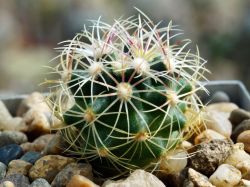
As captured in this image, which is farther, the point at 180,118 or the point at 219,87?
the point at 219,87

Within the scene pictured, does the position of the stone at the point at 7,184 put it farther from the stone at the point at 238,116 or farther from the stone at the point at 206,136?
the stone at the point at 238,116

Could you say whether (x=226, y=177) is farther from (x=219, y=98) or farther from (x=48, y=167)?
(x=219, y=98)

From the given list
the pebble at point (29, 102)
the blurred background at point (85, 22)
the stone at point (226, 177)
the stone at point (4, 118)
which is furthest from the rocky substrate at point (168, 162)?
the blurred background at point (85, 22)

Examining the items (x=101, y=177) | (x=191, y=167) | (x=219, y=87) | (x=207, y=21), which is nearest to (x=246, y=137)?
(x=191, y=167)

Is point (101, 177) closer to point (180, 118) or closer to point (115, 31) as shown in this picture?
point (180, 118)

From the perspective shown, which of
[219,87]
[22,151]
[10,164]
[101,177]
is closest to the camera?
[101,177]
